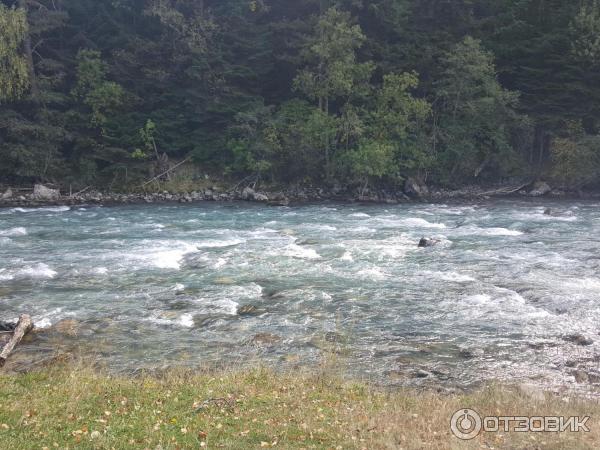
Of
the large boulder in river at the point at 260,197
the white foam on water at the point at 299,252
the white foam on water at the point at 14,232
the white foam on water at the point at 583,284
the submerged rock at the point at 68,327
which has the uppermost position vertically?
the submerged rock at the point at 68,327

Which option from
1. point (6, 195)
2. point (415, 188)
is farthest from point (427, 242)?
point (6, 195)

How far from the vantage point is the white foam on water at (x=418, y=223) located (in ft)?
101

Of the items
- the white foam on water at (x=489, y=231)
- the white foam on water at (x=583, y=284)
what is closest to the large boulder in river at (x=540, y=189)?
the white foam on water at (x=489, y=231)

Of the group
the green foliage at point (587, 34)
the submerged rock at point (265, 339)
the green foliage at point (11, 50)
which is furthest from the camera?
the green foliage at point (587, 34)

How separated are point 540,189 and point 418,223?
1720 cm

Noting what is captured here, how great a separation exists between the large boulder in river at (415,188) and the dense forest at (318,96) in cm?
88

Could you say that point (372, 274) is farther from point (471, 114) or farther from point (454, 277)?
point (471, 114)

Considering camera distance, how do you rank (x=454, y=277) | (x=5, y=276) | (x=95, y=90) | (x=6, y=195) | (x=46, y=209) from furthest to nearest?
(x=95, y=90) < (x=6, y=195) < (x=46, y=209) < (x=5, y=276) < (x=454, y=277)

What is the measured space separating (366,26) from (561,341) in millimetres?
42864

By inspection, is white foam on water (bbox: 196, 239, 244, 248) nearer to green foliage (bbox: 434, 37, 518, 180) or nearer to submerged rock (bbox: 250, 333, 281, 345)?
submerged rock (bbox: 250, 333, 281, 345)

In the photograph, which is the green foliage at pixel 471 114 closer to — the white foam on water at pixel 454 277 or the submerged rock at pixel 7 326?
the white foam on water at pixel 454 277

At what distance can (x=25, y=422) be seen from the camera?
27.4 feet

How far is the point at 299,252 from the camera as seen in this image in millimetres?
24453

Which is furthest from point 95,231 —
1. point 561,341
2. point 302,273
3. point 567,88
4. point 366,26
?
point 567,88
